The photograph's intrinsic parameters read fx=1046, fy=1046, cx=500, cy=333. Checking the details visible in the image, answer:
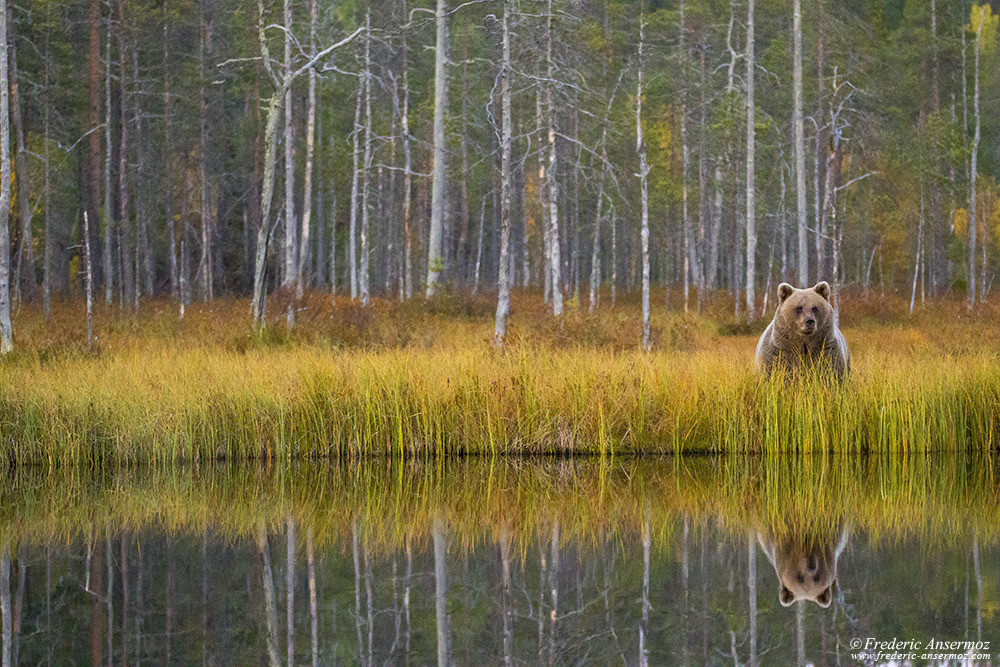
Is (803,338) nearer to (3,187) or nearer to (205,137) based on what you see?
(3,187)

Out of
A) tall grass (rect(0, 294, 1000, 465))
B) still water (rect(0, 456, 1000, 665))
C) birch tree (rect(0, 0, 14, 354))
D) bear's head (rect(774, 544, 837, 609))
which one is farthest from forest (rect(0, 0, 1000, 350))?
bear's head (rect(774, 544, 837, 609))

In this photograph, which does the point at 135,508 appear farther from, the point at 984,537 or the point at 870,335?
the point at 870,335

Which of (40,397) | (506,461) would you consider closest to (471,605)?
(506,461)

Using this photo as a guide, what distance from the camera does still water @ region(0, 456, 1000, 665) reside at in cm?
465

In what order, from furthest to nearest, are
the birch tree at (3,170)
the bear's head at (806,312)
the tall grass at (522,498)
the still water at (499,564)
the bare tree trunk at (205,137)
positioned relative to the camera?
the bare tree trunk at (205,137)
the birch tree at (3,170)
the bear's head at (806,312)
the tall grass at (522,498)
the still water at (499,564)

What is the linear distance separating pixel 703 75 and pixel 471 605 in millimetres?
29531

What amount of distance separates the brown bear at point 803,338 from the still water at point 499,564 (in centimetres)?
123

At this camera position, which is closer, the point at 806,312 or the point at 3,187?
the point at 806,312

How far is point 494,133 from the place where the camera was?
30812 mm

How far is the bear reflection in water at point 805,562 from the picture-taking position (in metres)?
5.30

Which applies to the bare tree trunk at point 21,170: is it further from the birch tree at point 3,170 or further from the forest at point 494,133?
the birch tree at point 3,170

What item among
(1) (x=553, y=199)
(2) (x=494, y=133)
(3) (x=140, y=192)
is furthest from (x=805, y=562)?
(2) (x=494, y=133)

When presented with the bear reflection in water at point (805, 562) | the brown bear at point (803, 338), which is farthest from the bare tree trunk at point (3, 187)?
the bear reflection in water at point (805, 562)

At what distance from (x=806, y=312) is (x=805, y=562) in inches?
156
